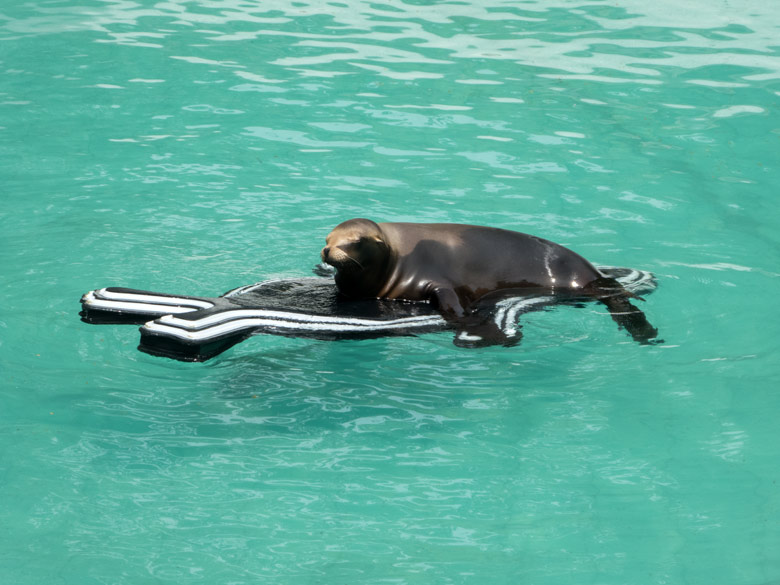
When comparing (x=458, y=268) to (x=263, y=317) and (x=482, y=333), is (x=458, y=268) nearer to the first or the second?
(x=482, y=333)

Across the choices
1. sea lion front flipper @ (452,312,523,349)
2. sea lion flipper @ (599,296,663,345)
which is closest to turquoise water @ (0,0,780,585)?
sea lion flipper @ (599,296,663,345)

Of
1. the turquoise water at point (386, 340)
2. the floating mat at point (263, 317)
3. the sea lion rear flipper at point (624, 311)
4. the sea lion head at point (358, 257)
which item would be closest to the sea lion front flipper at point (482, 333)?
the floating mat at point (263, 317)

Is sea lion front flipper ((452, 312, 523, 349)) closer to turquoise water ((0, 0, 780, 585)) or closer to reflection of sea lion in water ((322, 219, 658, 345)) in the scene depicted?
reflection of sea lion in water ((322, 219, 658, 345))

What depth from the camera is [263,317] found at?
531 cm

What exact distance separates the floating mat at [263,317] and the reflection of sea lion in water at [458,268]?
4.6 inches

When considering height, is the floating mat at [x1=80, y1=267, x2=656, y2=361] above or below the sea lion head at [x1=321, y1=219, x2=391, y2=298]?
below

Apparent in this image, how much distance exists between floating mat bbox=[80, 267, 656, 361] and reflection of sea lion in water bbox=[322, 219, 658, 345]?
0.12 meters

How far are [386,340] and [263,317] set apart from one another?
2.95ft

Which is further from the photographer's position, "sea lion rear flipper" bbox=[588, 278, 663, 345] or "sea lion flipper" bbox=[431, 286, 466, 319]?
"sea lion rear flipper" bbox=[588, 278, 663, 345]

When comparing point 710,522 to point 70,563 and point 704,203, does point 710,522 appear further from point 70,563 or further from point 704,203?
point 704,203

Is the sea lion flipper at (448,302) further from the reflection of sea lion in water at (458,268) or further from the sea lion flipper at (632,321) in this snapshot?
the sea lion flipper at (632,321)

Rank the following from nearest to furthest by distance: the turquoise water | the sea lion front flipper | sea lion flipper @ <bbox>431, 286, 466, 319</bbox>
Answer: the turquoise water, the sea lion front flipper, sea lion flipper @ <bbox>431, 286, 466, 319</bbox>

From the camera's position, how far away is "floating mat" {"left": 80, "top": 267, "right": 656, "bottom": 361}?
16.5ft

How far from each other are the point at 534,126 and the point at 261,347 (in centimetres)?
518
